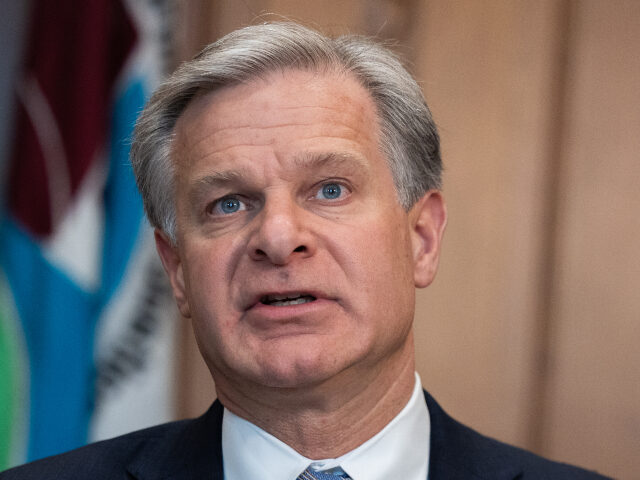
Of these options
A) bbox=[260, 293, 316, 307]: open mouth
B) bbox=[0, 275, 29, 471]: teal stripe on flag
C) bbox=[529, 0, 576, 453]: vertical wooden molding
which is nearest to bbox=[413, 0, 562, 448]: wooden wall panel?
bbox=[529, 0, 576, 453]: vertical wooden molding

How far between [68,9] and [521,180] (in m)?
1.59

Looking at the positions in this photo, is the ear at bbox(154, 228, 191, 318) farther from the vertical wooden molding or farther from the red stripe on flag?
the vertical wooden molding

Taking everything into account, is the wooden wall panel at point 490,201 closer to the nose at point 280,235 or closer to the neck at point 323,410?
the neck at point 323,410

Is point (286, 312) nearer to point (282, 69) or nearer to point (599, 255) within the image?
point (282, 69)

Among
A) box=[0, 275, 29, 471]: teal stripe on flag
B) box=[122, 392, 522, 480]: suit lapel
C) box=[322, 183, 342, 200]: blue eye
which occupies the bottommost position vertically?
box=[0, 275, 29, 471]: teal stripe on flag

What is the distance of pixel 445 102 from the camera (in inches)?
105

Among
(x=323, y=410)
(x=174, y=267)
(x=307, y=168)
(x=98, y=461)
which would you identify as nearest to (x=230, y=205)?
(x=307, y=168)

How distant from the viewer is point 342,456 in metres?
1.69

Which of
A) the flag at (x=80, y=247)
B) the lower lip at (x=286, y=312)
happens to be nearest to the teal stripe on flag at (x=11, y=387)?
the flag at (x=80, y=247)

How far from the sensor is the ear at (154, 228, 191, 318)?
188cm

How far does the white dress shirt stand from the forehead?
1.91 ft

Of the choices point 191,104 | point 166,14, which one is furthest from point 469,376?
point 166,14

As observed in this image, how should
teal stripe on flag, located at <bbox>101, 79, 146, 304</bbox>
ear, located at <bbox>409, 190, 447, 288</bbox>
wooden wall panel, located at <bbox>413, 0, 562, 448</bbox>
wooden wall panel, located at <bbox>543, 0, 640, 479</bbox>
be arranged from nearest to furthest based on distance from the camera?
1. ear, located at <bbox>409, 190, 447, 288</bbox>
2. wooden wall panel, located at <bbox>543, 0, 640, 479</bbox>
3. wooden wall panel, located at <bbox>413, 0, 562, 448</bbox>
4. teal stripe on flag, located at <bbox>101, 79, 146, 304</bbox>

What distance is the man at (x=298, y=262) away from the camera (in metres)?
1.61
